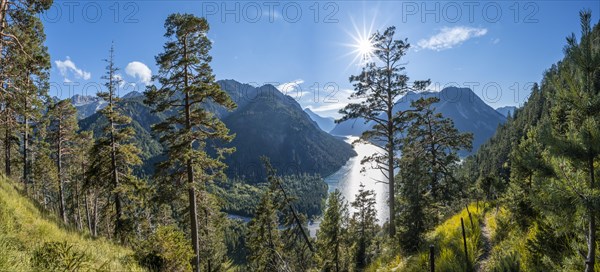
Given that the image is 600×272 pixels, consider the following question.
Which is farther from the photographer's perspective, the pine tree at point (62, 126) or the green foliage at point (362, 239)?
the green foliage at point (362, 239)

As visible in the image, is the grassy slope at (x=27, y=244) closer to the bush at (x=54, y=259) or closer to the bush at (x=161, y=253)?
the bush at (x=54, y=259)

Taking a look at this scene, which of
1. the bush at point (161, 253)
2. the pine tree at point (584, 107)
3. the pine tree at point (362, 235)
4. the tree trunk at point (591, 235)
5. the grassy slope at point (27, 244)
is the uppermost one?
the pine tree at point (584, 107)

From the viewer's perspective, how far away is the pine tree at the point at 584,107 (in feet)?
13.7

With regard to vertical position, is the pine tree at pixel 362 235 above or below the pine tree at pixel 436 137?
below

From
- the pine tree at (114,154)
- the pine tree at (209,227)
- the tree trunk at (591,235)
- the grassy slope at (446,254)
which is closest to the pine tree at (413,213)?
the grassy slope at (446,254)

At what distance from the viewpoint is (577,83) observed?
468 cm

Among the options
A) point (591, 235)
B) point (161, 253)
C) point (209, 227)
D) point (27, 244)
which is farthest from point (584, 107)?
point (209, 227)

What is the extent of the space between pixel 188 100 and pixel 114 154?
780cm

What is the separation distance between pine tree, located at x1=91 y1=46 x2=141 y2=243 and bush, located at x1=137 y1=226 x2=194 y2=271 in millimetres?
11463

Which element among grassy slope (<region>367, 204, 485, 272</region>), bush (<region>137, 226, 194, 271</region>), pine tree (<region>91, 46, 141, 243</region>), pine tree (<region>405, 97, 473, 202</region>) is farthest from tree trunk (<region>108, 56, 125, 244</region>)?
pine tree (<region>405, 97, 473, 202</region>)

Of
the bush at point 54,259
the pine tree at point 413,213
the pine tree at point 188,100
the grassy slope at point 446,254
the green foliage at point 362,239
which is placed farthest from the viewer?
the green foliage at point 362,239

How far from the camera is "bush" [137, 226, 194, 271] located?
7967 mm

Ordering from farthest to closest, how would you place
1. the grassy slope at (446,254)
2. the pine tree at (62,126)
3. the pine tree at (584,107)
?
the pine tree at (62,126) < the grassy slope at (446,254) < the pine tree at (584,107)

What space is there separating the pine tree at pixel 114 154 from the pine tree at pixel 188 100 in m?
5.26
